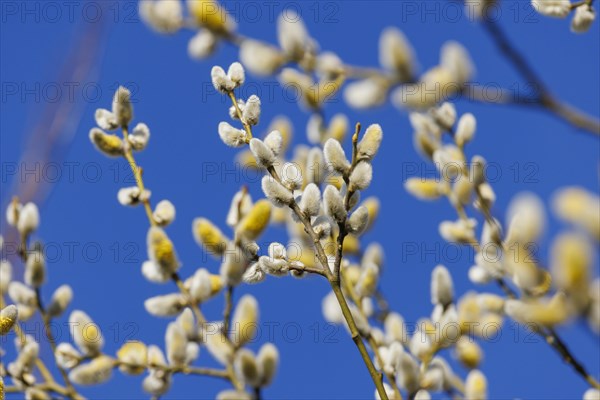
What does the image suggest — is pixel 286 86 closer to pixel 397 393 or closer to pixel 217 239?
pixel 217 239

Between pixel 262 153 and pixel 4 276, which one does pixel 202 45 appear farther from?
pixel 4 276

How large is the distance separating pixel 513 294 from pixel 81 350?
67 cm

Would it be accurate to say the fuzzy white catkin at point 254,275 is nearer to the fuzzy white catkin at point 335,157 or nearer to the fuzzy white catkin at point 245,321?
the fuzzy white catkin at point 245,321

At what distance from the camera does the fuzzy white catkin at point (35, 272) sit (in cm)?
141

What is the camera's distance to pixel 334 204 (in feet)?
3.22

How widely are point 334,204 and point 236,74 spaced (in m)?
0.27

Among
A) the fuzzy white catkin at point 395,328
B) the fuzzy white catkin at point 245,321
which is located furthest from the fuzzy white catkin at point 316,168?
the fuzzy white catkin at point 395,328

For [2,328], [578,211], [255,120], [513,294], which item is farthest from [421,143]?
[578,211]

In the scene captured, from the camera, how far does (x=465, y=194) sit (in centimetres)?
152

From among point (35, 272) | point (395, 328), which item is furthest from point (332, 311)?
point (35, 272)

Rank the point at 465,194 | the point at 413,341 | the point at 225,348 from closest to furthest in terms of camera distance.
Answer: the point at 225,348 < the point at 413,341 < the point at 465,194

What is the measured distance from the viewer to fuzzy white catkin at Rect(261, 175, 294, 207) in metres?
0.99

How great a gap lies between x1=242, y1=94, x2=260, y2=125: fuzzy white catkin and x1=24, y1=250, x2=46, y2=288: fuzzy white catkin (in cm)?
54

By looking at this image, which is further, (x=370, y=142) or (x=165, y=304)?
(x=165, y=304)
